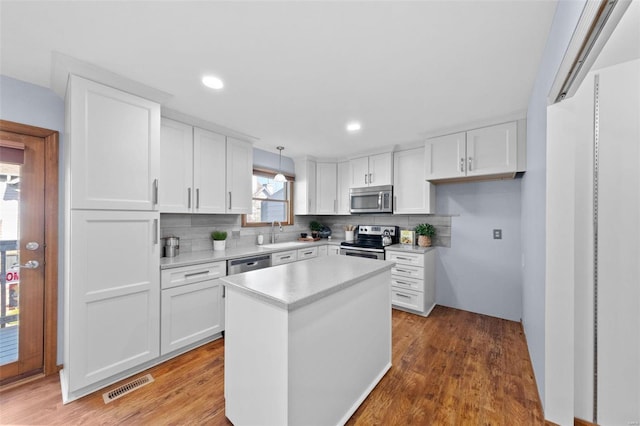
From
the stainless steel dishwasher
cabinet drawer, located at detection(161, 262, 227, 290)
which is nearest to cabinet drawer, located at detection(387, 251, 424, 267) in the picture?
the stainless steel dishwasher

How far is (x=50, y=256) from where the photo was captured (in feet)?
6.67

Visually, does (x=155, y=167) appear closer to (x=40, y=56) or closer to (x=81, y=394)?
(x=40, y=56)

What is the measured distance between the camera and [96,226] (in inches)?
73.2

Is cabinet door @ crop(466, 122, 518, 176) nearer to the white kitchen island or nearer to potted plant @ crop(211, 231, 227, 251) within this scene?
the white kitchen island

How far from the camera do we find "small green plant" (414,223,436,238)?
143 inches

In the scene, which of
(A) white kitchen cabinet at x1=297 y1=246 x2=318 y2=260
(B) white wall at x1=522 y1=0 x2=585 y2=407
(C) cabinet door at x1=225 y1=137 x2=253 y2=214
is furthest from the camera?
(A) white kitchen cabinet at x1=297 y1=246 x2=318 y2=260

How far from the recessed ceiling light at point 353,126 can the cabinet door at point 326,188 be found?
143cm

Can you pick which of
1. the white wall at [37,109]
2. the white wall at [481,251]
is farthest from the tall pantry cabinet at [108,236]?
the white wall at [481,251]

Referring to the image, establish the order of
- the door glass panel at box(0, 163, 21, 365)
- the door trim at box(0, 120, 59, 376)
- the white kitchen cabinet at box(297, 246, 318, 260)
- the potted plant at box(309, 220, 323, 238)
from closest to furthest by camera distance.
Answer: the door glass panel at box(0, 163, 21, 365) → the door trim at box(0, 120, 59, 376) → the white kitchen cabinet at box(297, 246, 318, 260) → the potted plant at box(309, 220, 323, 238)

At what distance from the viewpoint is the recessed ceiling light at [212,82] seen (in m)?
1.92

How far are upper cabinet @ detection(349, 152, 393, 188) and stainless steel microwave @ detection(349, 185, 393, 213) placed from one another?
0.29 ft

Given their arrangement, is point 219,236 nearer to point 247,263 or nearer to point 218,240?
point 218,240

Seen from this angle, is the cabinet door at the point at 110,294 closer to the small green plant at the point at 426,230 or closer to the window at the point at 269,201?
the window at the point at 269,201

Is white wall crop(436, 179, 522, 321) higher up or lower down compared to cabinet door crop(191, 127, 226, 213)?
lower down
